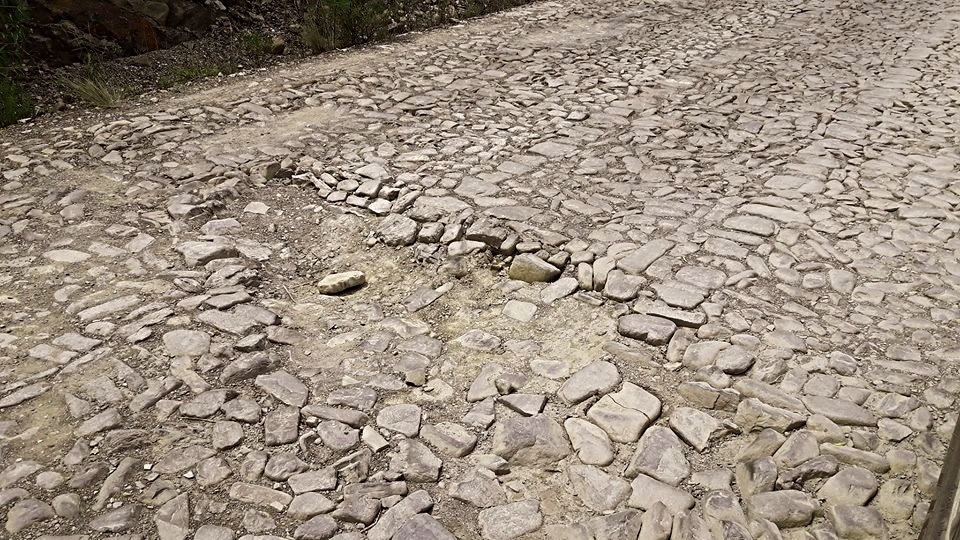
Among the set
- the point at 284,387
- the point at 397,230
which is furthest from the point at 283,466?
the point at 397,230

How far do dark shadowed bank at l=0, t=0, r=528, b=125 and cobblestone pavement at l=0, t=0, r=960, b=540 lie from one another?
0.78m

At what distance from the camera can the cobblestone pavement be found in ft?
9.48

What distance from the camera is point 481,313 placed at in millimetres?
4055

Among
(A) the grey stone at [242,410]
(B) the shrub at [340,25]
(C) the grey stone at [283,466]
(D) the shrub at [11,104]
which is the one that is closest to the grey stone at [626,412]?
(C) the grey stone at [283,466]

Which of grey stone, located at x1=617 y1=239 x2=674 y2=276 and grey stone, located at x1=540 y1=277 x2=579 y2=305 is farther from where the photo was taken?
grey stone, located at x1=617 y1=239 x2=674 y2=276

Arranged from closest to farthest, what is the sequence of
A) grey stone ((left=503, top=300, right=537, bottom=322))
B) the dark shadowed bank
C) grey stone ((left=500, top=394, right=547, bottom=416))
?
grey stone ((left=500, top=394, right=547, bottom=416)) < grey stone ((left=503, top=300, right=537, bottom=322)) < the dark shadowed bank

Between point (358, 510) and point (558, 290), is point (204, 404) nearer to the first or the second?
point (358, 510)

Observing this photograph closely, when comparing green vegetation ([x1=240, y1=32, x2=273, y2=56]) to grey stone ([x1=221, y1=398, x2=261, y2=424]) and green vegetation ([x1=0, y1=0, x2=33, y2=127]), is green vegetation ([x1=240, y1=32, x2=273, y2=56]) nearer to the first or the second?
→ green vegetation ([x1=0, y1=0, x2=33, y2=127])

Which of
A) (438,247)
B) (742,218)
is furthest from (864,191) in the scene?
(438,247)

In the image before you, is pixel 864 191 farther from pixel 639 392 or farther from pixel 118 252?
pixel 118 252

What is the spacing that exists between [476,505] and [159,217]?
316 cm

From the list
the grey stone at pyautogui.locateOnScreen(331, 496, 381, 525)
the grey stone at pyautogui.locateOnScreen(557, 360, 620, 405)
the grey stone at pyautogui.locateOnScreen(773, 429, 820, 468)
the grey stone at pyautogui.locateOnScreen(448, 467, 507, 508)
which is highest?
the grey stone at pyautogui.locateOnScreen(331, 496, 381, 525)

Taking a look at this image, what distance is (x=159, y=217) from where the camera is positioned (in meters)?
4.88

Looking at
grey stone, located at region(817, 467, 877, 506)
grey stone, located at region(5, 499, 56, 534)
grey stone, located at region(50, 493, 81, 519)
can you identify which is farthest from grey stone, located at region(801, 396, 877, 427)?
grey stone, located at region(5, 499, 56, 534)
